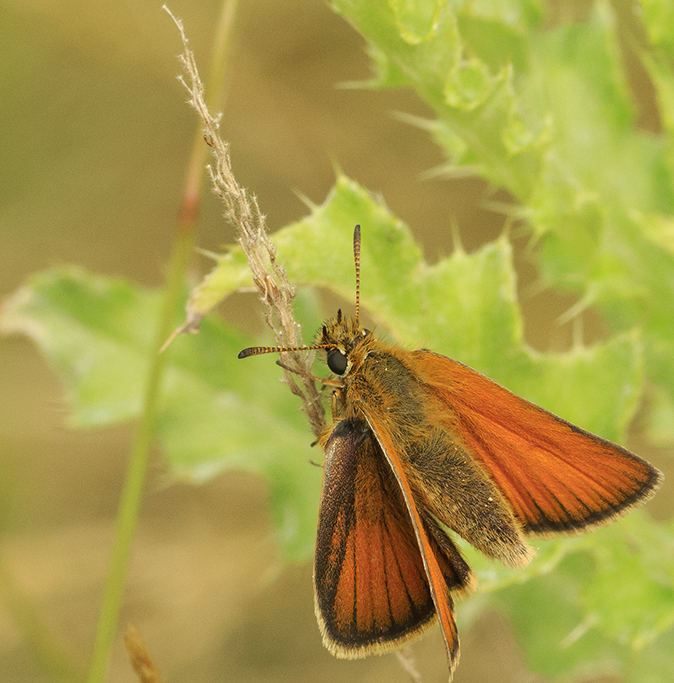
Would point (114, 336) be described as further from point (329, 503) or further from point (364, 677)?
point (364, 677)

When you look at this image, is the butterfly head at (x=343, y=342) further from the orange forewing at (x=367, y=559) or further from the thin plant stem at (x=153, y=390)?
the thin plant stem at (x=153, y=390)

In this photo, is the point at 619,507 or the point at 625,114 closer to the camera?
the point at 619,507

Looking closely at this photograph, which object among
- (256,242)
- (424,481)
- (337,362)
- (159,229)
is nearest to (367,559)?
(424,481)

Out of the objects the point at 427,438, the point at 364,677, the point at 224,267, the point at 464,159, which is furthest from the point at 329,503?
the point at 364,677

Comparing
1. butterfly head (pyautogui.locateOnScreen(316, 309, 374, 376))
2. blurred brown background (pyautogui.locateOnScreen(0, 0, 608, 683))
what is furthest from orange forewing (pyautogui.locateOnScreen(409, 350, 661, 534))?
blurred brown background (pyautogui.locateOnScreen(0, 0, 608, 683))

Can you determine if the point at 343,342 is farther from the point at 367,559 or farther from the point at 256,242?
the point at 367,559
